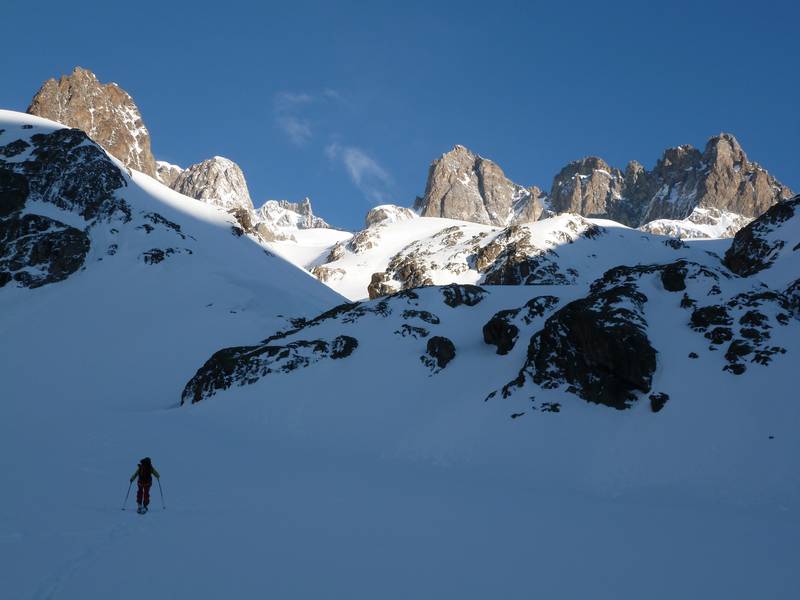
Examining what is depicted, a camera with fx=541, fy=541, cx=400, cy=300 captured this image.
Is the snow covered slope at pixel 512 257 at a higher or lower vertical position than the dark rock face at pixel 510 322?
higher

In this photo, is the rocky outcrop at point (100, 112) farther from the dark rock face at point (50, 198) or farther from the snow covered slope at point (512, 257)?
the snow covered slope at point (512, 257)

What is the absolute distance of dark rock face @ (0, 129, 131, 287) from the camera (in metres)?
72.0

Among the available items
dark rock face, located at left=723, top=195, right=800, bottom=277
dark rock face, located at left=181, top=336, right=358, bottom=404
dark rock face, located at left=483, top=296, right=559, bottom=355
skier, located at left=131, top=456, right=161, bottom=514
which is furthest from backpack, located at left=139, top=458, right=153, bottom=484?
dark rock face, located at left=723, top=195, right=800, bottom=277

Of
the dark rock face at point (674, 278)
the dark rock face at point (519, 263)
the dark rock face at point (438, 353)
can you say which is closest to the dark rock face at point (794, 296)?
the dark rock face at point (674, 278)

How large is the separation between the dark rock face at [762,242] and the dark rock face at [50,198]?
8133 cm

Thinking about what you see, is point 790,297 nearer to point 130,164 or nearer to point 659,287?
point 659,287

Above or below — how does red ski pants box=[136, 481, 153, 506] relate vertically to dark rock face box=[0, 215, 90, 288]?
below

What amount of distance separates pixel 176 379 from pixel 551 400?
120 ft

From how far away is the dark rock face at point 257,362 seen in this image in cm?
4278

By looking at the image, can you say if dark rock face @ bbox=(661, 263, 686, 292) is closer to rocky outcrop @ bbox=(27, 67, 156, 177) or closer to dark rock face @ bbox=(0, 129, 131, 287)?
dark rock face @ bbox=(0, 129, 131, 287)

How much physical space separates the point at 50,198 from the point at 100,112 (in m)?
79.6

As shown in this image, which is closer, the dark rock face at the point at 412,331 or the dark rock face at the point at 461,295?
the dark rock face at the point at 412,331

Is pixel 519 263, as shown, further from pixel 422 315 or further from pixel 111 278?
pixel 111 278

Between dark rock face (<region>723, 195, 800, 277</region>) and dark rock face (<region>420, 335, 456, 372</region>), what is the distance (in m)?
30.5
